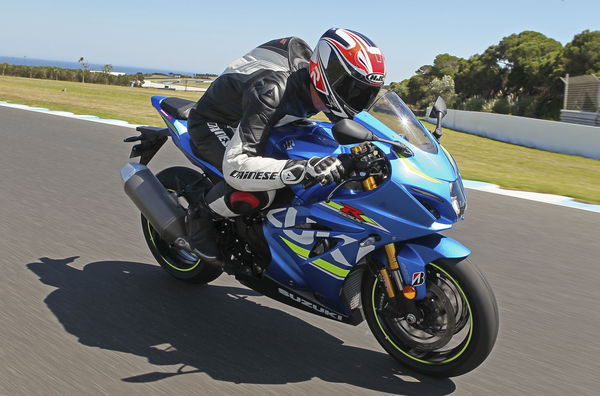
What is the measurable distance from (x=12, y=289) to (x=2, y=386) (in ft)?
4.12

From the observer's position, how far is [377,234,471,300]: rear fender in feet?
9.60

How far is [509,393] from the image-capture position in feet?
9.71

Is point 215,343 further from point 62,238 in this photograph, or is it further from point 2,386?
point 62,238

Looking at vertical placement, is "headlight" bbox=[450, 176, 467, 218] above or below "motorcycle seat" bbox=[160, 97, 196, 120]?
below

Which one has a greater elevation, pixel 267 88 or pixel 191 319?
pixel 267 88

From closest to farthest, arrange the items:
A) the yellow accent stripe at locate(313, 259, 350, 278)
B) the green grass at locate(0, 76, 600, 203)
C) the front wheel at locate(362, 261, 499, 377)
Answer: the front wheel at locate(362, 261, 499, 377) → the yellow accent stripe at locate(313, 259, 350, 278) → the green grass at locate(0, 76, 600, 203)

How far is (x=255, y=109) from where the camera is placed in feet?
10.5

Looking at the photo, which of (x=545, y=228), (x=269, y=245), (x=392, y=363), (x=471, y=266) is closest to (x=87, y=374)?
(x=269, y=245)

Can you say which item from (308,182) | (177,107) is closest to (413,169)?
(308,182)

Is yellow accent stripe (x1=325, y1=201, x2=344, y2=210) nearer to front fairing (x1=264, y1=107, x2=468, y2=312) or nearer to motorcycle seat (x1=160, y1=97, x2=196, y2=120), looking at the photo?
front fairing (x1=264, y1=107, x2=468, y2=312)

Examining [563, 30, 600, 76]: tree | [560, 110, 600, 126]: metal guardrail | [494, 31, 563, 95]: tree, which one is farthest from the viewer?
[494, 31, 563, 95]: tree

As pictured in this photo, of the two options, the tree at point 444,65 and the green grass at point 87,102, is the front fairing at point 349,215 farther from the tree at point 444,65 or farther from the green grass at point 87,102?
the tree at point 444,65

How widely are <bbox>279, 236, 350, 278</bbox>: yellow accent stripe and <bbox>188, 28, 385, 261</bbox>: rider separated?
27 centimetres

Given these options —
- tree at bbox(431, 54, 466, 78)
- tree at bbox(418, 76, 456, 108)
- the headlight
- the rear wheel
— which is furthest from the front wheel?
tree at bbox(431, 54, 466, 78)
